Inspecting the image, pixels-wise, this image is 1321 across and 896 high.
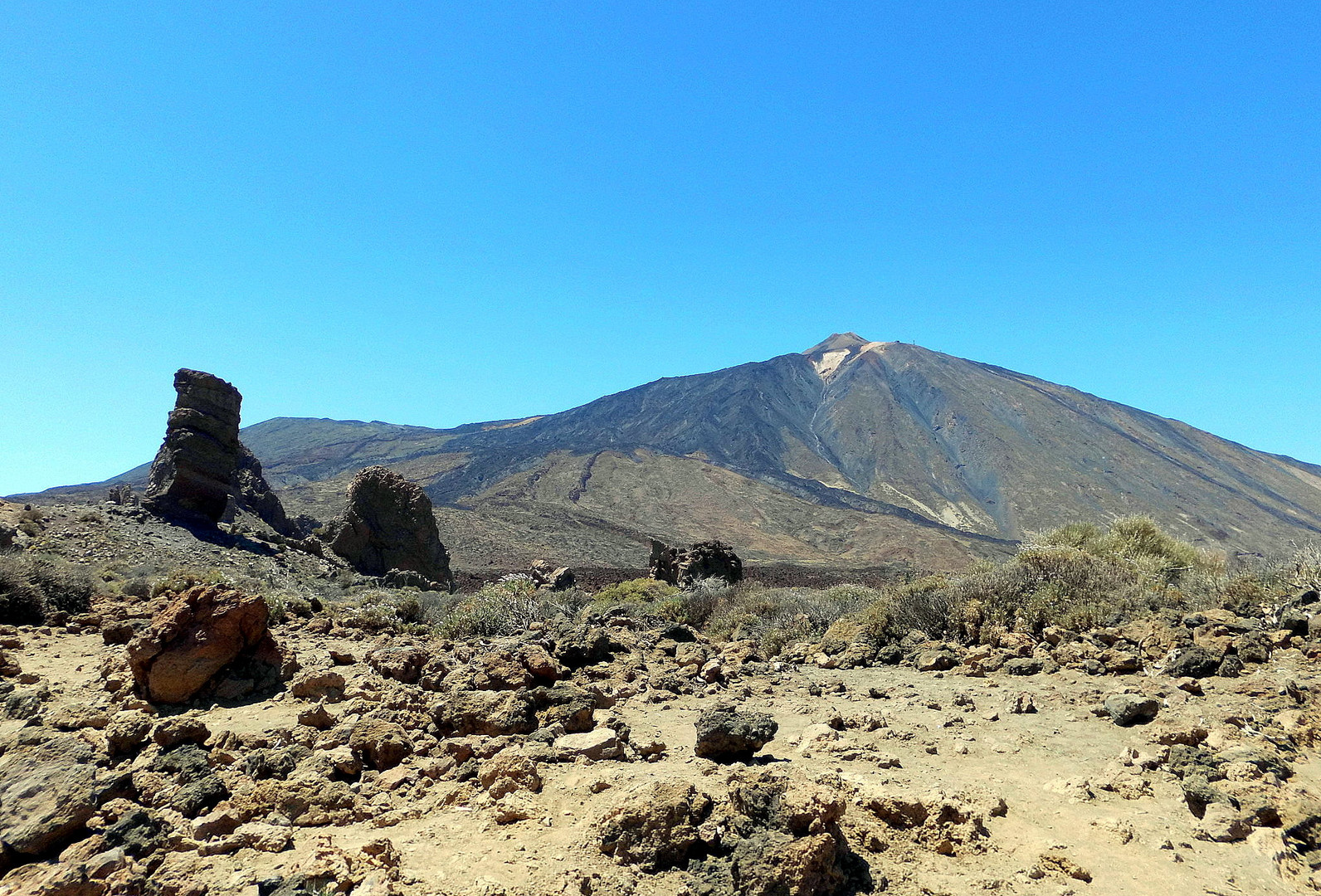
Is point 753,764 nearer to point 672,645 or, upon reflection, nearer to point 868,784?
point 868,784

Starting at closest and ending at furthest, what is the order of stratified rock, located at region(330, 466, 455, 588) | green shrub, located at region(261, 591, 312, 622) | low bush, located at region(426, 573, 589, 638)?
green shrub, located at region(261, 591, 312, 622)
low bush, located at region(426, 573, 589, 638)
stratified rock, located at region(330, 466, 455, 588)

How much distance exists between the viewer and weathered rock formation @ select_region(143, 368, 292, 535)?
683 inches

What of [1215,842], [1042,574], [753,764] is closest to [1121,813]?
[1215,842]

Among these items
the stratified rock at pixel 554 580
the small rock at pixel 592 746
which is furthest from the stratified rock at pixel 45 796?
the stratified rock at pixel 554 580

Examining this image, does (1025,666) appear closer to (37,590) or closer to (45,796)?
(45,796)

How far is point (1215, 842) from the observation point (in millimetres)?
3205

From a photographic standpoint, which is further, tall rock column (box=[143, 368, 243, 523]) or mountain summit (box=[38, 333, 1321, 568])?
mountain summit (box=[38, 333, 1321, 568])

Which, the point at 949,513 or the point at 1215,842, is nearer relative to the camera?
the point at 1215,842

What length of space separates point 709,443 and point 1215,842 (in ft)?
318

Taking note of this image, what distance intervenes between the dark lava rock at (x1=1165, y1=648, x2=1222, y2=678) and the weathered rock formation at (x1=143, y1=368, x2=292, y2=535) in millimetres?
19062

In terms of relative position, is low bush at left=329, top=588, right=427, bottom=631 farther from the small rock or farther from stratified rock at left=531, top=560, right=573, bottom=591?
the small rock

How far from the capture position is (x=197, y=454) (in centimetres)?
1784

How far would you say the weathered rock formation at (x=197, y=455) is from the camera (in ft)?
56.9

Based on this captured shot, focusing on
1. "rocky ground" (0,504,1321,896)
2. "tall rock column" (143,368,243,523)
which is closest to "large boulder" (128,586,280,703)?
"rocky ground" (0,504,1321,896)
